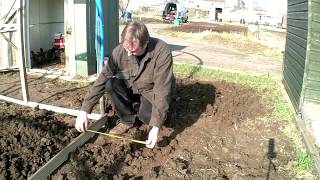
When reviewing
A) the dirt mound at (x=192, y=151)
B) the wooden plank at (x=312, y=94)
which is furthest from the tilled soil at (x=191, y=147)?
the wooden plank at (x=312, y=94)

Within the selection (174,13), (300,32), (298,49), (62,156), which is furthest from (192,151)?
(174,13)

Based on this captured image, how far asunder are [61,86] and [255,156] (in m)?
4.25

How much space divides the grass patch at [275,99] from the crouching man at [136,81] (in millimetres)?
1762

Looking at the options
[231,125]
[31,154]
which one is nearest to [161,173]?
[31,154]

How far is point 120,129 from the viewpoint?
5.28 meters

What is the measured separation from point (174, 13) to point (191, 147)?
4268cm

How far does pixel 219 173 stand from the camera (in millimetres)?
4430

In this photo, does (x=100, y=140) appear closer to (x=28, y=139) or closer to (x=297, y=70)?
(x=28, y=139)

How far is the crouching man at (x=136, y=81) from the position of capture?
394 cm

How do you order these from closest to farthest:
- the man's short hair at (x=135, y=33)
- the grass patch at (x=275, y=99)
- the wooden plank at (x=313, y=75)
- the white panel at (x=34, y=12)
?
the man's short hair at (x=135, y=33) < the grass patch at (x=275, y=99) < the wooden plank at (x=313, y=75) < the white panel at (x=34, y=12)

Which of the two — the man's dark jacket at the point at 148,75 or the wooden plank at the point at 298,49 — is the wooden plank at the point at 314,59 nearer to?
the wooden plank at the point at 298,49

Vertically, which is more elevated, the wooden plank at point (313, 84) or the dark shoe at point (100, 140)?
the wooden plank at point (313, 84)

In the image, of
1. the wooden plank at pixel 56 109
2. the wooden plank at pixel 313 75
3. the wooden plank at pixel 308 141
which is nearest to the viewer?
the wooden plank at pixel 308 141

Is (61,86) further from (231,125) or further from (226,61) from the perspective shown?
(226,61)
